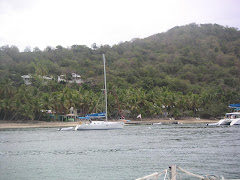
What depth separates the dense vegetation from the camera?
7594cm

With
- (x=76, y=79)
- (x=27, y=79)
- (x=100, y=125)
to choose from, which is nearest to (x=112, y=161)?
(x=100, y=125)

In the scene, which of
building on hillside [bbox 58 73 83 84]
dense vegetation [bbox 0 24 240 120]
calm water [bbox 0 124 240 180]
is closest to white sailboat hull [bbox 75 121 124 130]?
dense vegetation [bbox 0 24 240 120]

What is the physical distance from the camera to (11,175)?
65.4 ft

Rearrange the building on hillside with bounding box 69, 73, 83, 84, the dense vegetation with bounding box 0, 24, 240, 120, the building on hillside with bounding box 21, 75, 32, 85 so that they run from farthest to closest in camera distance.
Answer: the building on hillside with bounding box 69, 73, 83, 84, the building on hillside with bounding box 21, 75, 32, 85, the dense vegetation with bounding box 0, 24, 240, 120

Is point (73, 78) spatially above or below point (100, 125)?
above

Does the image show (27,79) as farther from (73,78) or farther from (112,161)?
(112,161)

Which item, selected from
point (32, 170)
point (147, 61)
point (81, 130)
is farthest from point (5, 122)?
point (147, 61)

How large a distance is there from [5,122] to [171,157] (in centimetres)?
5597

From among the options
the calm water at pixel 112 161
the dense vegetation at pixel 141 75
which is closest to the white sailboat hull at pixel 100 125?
the dense vegetation at pixel 141 75

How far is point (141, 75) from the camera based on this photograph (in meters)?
117

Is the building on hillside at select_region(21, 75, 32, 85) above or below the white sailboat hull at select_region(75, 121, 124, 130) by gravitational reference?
above

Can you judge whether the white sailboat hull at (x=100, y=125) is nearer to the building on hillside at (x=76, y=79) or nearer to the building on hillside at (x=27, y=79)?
the building on hillside at (x=27, y=79)

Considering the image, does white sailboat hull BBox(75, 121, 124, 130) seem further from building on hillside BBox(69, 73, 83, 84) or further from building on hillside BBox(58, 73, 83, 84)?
building on hillside BBox(58, 73, 83, 84)

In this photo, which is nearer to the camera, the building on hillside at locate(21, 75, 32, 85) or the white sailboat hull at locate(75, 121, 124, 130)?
the white sailboat hull at locate(75, 121, 124, 130)
